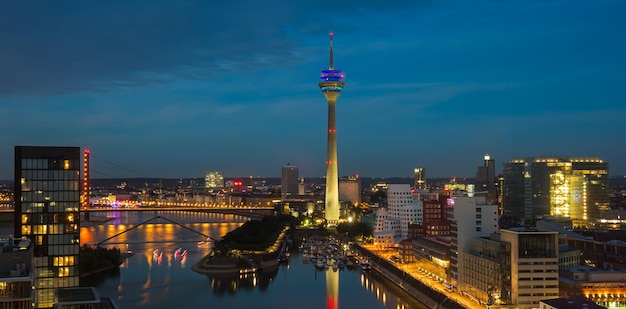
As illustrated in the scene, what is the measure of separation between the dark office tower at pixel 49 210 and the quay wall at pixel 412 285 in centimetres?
528

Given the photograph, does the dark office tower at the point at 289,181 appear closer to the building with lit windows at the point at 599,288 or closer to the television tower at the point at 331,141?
the television tower at the point at 331,141

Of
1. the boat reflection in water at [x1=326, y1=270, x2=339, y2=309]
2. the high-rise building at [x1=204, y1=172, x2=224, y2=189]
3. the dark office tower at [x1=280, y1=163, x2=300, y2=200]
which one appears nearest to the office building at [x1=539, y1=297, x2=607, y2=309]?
the boat reflection in water at [x1=326, y1=270, x2=339, y2=309]

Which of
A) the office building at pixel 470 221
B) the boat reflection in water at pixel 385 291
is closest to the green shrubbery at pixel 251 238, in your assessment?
the boat reflection in water at pixel 385 291

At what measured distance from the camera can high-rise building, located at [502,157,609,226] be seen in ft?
85.1

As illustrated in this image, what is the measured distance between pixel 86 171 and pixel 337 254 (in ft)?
59.8

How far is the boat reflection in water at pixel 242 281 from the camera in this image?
13727 mm

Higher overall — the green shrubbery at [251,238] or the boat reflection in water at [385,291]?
the green shrubbery at [251,238]

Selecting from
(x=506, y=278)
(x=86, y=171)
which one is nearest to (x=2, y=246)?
(x=506, y=278)

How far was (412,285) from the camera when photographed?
12.8m

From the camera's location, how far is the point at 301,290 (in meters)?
13.6

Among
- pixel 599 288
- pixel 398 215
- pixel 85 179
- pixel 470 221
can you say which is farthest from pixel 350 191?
pixel 599 288

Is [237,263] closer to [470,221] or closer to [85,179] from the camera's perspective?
[470,221]

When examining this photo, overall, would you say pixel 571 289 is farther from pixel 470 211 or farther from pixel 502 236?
pixel 470 211

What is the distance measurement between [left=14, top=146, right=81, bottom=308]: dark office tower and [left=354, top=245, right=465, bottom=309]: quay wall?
528cm
